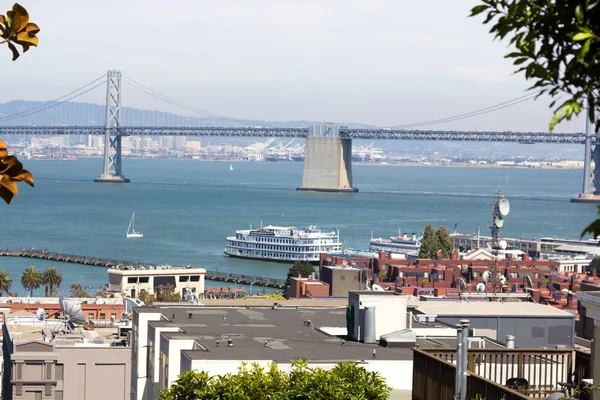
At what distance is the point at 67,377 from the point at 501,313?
414cm

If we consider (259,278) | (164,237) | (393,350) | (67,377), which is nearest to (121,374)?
(67,377)

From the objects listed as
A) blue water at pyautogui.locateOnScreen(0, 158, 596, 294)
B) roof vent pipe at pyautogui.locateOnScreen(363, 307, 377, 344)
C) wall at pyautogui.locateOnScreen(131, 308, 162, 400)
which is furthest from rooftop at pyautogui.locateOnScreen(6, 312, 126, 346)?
blue water at pyautogui.locateOnScreen(0, 158, 596, 294)

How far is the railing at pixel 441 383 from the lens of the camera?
3.80 m

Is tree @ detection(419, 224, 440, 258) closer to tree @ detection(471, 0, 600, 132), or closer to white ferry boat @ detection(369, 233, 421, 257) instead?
white ferry boat @ detection(369, 233, 421, 257)

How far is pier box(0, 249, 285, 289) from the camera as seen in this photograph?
42.1 m

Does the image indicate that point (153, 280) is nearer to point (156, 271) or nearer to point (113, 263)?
point (156, 271)

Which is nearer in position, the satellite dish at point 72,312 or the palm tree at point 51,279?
the satellite dish at point 72,312

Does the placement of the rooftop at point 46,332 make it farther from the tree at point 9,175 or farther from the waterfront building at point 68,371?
the tree at point 9,175

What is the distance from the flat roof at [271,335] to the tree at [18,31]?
584cm

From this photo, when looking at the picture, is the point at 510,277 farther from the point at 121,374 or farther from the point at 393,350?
the point at 393,350

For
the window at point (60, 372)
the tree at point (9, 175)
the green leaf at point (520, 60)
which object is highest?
the green leaf at point (520, 60)

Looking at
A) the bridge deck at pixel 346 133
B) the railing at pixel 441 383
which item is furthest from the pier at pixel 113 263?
the railing at pixel 441 383

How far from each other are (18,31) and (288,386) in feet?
14.7

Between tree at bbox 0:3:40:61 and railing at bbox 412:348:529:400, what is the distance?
1989 millimetres
